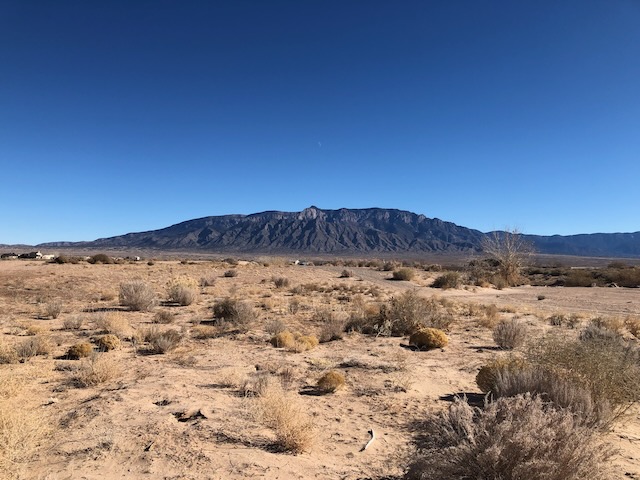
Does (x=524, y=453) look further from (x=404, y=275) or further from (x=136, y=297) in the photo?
(x=404, y=275)

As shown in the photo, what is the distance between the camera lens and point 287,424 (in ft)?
16.5

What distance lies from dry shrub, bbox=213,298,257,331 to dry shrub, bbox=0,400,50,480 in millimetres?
7972

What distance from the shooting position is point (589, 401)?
498 centimetres

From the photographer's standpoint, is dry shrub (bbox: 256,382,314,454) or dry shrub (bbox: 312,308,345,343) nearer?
dry shrub (bbox: 256,382,314,454)

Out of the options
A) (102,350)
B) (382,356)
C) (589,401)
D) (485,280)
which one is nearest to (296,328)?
(382,356)

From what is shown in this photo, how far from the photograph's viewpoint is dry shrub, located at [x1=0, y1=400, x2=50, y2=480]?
4168mm

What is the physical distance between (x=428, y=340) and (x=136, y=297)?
11.4 m

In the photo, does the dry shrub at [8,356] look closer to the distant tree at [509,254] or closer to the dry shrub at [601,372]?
the dry shrub at [601,372]

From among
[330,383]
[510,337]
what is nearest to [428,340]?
[510,337]

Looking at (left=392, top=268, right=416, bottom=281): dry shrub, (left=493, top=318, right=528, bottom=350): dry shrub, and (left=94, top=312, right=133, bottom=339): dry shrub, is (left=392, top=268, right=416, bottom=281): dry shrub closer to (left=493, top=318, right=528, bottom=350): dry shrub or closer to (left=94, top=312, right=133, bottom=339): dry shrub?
(left=493, top=318, right=528, bottom=350): dry shrub

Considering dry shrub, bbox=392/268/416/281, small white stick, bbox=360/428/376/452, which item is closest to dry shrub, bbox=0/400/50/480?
small white stick, bbox=360/428/376/452

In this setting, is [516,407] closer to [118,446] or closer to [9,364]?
[118,446]

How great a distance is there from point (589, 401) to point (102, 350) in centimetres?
962

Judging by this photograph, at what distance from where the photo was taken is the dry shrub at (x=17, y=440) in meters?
4.17
